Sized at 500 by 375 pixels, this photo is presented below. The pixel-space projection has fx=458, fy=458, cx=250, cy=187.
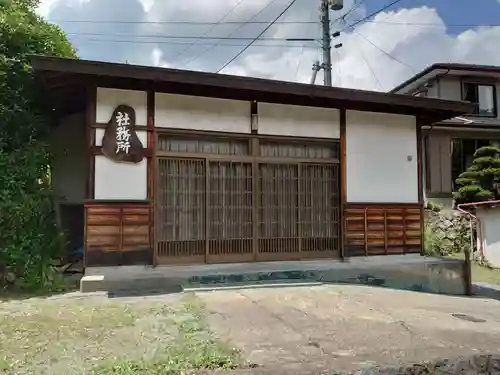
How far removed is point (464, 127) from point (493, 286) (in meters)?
8.73

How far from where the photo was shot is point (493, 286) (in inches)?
365

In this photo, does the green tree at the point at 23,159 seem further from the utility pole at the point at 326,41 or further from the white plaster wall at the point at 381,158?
the utility pole at the point at 326,41

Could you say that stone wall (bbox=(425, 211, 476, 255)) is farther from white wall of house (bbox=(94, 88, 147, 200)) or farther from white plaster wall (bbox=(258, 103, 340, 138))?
white wall of house (bbox=(94, 88, 147, 200))

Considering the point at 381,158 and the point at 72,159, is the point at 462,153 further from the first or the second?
the point at 72,159

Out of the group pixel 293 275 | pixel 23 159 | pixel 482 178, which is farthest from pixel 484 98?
pixel 23 159

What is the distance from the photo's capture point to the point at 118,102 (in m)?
7.04

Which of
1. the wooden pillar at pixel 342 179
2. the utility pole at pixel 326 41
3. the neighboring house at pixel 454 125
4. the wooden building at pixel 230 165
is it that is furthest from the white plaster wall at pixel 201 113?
the utility pole at pixel 326 41

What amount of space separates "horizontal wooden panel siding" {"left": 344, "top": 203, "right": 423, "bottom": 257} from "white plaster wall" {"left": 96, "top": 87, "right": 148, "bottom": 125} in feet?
12.9

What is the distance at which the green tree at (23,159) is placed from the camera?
6.55 meters

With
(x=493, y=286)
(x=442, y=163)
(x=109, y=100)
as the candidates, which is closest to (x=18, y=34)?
(x=109, y=100)

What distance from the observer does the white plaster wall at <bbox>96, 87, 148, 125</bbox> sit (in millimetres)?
6934

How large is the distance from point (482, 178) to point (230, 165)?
10.3 m

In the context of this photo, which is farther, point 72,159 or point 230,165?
point 72,159

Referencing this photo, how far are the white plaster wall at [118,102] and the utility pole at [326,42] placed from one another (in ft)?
38.5
